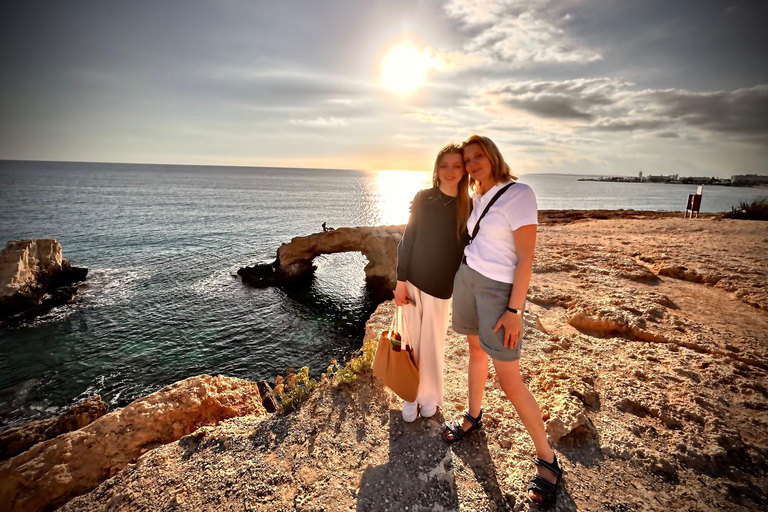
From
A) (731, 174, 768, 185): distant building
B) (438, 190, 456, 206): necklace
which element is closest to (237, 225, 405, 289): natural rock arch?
(438, 190, 456, 206): necklace

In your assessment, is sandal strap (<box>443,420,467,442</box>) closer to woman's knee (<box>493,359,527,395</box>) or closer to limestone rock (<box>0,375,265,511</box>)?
woman's knee (<box>493,359,527,395</box>)

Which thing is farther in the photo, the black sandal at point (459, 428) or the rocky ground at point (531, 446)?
the black sandal at point (459, 428)

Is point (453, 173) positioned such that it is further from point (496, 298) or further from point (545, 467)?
point (545, 467)

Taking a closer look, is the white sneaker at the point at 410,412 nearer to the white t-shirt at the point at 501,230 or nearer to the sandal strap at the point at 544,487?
the sandal strap at the point at 544,487

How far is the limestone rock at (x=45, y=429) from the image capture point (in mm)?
4488

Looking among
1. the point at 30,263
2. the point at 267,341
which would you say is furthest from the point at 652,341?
the point at 30,263

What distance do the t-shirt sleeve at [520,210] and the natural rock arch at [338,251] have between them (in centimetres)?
1195

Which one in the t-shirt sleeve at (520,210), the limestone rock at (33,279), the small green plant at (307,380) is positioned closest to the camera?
the t-shirt sleeve at (520,210)

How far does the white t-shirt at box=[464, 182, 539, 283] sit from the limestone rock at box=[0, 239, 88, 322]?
1743 cm

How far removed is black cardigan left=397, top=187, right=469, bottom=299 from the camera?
2.83 meters

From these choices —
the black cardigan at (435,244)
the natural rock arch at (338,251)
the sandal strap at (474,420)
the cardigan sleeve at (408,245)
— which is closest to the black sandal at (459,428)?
the sandal strap at (474,420)

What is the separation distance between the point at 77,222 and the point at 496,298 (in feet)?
139

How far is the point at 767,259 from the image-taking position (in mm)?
7680

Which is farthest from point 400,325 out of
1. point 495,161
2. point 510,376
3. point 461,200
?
point 495,161
